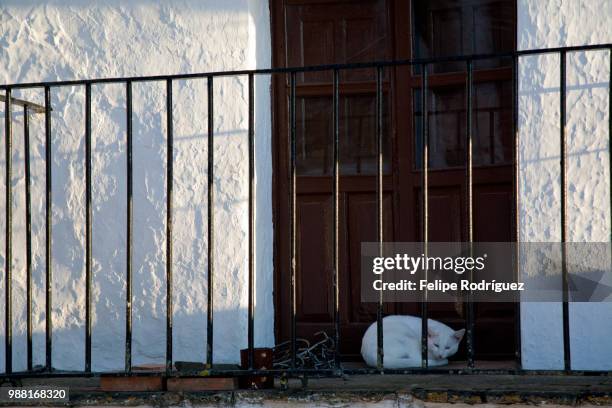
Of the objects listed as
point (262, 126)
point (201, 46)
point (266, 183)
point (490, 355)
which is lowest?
point (490, 355)

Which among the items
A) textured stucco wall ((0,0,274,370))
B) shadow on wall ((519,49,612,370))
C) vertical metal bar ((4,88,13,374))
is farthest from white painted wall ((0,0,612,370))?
shadow on wall ((519,49,612,370))

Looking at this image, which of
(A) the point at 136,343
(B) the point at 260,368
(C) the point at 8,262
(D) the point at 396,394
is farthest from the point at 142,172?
(D) the point at 396,394

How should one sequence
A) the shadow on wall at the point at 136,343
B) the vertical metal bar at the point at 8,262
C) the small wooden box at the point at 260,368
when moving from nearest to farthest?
the small wooden box at the point at 260,368 < the vertical metal bar at the point at 8,262 < the shadow on wall at the point at 136,343

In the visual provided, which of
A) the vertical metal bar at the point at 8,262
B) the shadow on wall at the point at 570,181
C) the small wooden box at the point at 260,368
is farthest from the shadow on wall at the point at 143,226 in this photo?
the shadow on wall at the point at 570,181

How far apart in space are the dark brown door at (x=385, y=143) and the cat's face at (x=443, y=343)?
129mm

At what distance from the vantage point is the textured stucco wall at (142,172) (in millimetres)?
4934

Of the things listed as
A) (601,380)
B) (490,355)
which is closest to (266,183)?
(490,355)

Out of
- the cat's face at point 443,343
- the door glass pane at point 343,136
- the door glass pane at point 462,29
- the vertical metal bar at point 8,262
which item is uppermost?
the door glass pane at point 462,29

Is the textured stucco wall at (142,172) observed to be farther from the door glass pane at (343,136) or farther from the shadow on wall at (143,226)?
the door glass pane at (343,136)

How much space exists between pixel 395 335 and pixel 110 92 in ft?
6.58

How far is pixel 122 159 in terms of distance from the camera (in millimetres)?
5004

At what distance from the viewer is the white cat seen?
4941 mm

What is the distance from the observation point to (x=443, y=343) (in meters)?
4.97

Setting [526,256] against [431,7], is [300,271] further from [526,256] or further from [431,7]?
[431,7]
